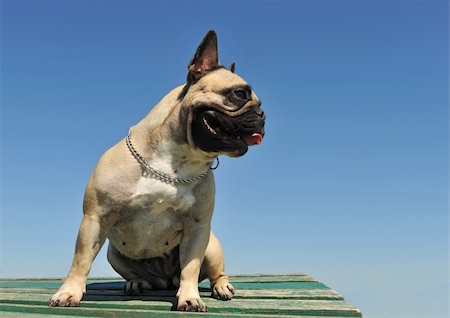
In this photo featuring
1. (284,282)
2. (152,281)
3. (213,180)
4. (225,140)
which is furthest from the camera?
(284,282)

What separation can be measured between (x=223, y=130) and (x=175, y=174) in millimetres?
536

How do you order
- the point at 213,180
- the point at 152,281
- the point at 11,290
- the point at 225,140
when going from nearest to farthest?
1. the point at 225,140
2. the point at 213,180
3. the point at 152,281
4. the point at 11,290

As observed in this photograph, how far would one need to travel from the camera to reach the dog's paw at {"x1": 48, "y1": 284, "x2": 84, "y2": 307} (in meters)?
4.16

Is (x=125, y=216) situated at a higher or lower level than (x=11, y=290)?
higher

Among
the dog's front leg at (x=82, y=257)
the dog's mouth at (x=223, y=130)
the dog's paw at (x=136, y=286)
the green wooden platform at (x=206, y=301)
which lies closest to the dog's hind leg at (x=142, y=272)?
the dog's paw at (x=136, y=286)

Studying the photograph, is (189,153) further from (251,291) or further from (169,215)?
(251,291)

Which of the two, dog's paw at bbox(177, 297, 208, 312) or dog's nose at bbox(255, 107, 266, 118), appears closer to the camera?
dog's paw at bbox(177, 297, 208, 312)

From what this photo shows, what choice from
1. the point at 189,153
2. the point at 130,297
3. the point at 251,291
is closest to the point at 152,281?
the point at 130,297

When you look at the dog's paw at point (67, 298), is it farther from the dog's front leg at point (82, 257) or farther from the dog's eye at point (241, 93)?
the dog's eye at point (241, 93)

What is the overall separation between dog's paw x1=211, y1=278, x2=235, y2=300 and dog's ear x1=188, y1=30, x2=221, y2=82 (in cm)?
177

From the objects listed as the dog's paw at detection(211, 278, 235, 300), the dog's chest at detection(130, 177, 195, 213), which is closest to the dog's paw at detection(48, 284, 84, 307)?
the dog's chest at detection(130, 177, 195, 213)

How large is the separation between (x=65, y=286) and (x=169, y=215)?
0.95 m

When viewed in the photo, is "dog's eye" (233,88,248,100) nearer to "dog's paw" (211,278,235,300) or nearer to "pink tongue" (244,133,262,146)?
"pink tongue" (244,133,262,146)

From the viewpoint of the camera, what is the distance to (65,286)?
14.0 feet
